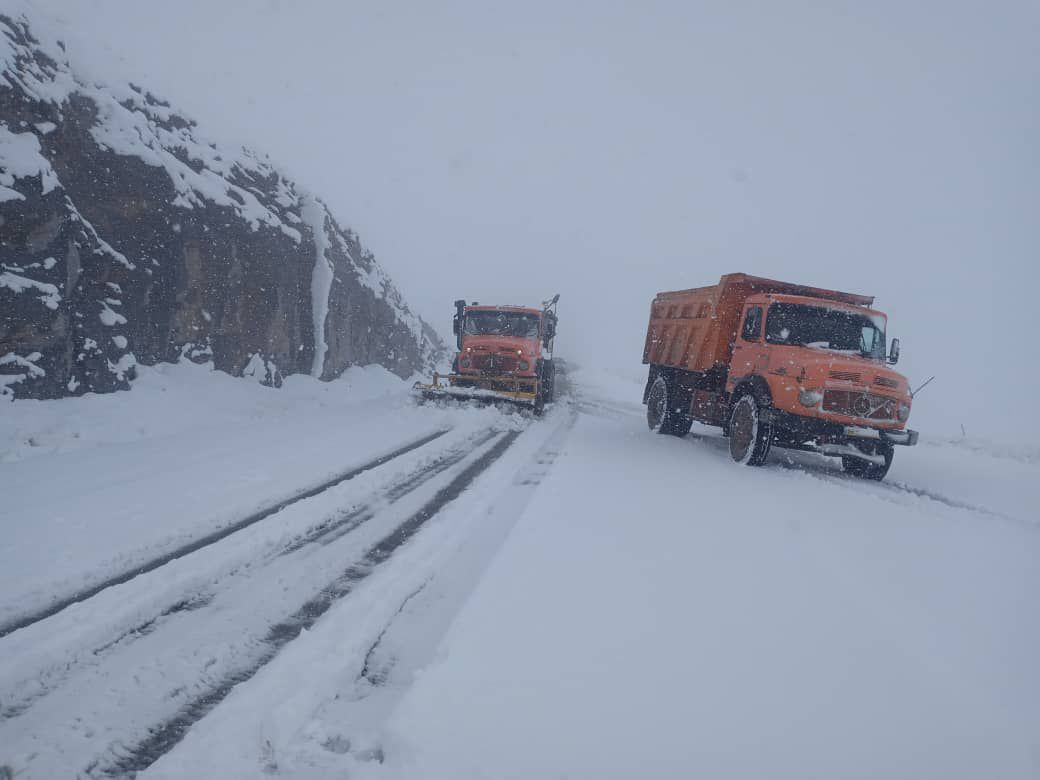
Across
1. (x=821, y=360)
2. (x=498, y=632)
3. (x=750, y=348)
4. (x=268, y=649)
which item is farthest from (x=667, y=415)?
(x=268, y=649)

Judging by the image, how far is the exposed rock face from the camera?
24.2 feet

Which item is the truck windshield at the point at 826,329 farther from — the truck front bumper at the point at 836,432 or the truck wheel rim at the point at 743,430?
the truck front bumper at the point at 836,432

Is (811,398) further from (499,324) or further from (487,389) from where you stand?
(499,324)

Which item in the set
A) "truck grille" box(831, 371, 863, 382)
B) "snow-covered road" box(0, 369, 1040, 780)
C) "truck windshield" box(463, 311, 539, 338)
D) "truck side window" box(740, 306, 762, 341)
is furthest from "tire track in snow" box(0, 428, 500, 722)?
"truck windshield" box(463, 311, 539, 338)

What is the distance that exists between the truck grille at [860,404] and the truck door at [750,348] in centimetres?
110

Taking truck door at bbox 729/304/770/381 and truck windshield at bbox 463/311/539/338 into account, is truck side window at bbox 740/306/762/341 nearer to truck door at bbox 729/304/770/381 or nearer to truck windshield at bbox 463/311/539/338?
truck door at bbox 729/304/770/381

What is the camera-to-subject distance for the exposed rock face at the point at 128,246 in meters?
7.39

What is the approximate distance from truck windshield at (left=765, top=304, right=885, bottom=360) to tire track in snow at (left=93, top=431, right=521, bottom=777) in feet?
21.0

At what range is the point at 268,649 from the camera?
257 cm

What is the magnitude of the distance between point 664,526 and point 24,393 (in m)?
7.91

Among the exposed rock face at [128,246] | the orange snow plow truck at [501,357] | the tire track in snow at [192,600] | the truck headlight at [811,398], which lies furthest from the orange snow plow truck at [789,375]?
the exposed rock face at [128,246]

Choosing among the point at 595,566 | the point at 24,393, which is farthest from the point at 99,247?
the point at 595,566

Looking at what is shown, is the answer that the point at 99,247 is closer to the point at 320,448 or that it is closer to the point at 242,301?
the point at 242,301

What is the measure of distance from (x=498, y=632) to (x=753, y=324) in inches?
315
